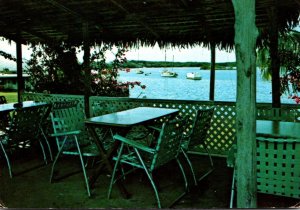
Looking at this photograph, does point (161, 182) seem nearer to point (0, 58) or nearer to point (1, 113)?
point (1, 113)

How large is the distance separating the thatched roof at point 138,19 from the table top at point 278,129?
1.87 metres

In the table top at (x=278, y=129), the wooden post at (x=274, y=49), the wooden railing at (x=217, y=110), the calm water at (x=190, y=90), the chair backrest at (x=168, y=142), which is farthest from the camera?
the calm water at (x=190, y=90)

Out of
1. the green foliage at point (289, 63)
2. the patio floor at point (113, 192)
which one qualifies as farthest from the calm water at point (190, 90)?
the patio floor at point (113, 192)

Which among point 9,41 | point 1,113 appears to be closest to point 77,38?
point 9,41

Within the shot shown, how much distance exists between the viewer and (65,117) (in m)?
4.78

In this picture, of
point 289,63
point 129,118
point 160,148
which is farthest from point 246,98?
point 289,63

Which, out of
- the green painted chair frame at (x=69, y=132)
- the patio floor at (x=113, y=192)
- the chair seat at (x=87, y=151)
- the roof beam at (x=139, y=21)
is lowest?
the patio floor at (x=113, y=192)

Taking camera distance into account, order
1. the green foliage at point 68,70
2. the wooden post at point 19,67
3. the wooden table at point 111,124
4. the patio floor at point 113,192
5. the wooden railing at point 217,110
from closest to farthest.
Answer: the patio floor at point 113,192 → the wooden table at point 111,124 → the wooden railing at point 217,110 → the wooden post at point 19,67 → the green foliage at point 68,70

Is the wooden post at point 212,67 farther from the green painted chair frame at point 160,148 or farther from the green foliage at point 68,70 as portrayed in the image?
the green painted chair frame at point 160,148

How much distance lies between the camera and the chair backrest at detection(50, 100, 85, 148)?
→ 4624 millimetres

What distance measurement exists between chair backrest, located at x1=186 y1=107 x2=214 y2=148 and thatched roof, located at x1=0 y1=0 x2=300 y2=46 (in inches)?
72.4

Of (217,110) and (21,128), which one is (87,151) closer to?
(21,128)

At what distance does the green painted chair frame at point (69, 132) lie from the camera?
4.23m

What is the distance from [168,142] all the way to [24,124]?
2.22m
